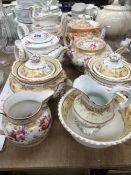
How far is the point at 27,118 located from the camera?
1.39ft

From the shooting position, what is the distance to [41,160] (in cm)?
46

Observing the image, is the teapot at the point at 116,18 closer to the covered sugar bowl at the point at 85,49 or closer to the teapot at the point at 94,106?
the covered sugar bowl at the point at 85,49

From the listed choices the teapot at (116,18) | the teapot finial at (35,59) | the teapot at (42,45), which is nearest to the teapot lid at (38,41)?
the teapot at (42,45)

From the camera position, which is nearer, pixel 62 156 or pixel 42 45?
pixel 62 156

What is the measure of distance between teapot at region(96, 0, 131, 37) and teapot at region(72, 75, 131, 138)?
0.49 metres

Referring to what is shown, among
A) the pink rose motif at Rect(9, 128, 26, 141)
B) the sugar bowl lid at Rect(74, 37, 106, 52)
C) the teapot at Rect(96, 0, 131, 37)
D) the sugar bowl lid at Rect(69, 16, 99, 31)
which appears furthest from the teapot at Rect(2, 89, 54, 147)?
the teapot at Rect(96, 0, 131, 37)

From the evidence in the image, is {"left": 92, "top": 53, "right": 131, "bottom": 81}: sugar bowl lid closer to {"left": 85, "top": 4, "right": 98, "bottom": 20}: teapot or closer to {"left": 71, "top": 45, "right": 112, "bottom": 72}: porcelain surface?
{"left": 71, "top": 45, "right": 112, "bottom": 72}: porcelain surface

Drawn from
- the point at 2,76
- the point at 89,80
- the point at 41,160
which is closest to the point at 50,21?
the point at 2,76

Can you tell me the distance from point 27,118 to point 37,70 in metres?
0.14

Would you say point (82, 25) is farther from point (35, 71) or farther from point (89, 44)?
point (35, 71)

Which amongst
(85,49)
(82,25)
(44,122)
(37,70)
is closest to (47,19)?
(82,25)

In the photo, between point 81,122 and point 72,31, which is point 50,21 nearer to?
point 72,31

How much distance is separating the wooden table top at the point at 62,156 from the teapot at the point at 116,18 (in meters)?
0.54

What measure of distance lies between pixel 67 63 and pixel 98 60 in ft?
0.70
